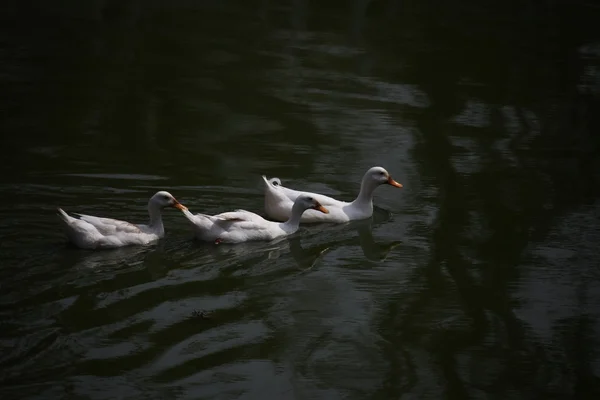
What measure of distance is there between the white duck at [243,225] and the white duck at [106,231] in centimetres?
32

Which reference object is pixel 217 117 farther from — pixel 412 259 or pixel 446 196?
pixel 412 259

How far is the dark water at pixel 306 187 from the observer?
22.3 ft

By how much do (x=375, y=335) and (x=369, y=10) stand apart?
11202mm

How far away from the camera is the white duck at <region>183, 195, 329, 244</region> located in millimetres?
8672

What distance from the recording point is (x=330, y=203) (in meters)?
9.59

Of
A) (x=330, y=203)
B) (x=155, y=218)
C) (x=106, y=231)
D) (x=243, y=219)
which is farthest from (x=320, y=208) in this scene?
(x=106, y=231)

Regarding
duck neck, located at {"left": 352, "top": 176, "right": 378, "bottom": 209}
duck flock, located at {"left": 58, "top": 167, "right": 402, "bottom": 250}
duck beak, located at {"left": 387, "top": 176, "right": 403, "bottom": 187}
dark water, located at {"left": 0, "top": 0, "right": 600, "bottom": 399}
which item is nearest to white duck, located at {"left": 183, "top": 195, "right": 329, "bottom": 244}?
duck flock, located at {"left": 58, "top": 167, "right": 402, "bottom": 250}

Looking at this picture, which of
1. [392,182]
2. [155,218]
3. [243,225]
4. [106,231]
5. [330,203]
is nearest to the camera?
[106,231]

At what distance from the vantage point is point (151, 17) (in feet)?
54.6

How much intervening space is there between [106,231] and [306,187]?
252cm

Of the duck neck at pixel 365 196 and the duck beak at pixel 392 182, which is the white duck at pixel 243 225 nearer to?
the duck neck at pixel 365 196

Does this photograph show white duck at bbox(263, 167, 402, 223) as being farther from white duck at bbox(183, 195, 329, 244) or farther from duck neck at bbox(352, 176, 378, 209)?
white duck at bbox(183, 195, 329, 244)

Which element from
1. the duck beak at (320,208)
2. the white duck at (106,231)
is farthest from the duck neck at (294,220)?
the white duck at (106,231)

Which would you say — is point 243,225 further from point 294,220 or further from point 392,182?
point 392,182
